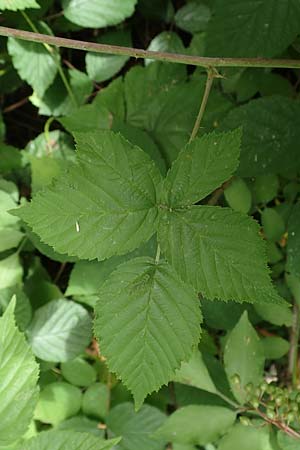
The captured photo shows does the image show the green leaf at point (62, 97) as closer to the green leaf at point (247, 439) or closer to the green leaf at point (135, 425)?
the green leaf at point (135, 425)

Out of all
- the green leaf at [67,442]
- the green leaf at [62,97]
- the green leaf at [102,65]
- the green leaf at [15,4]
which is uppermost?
the green leaf at [15,4]

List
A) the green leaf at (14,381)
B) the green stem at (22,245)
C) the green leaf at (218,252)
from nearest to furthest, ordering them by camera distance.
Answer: the green leaf at (218,252) → the green leaf at (14,381) → the green stem at (22,245)

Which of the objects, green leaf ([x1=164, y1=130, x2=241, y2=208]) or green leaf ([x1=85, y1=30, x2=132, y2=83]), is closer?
green leaf ([x1=164, y1=130, x2=241, y2=208])

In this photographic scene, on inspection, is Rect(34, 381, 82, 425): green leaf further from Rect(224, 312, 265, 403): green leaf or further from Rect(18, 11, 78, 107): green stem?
Rect(18, 11, 78, 107): green stem

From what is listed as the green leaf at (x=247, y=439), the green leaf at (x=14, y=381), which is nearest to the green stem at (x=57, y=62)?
the green leaf at (x=14, y=381)

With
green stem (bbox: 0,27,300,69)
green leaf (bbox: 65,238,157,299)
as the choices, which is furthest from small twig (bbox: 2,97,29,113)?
green stem (bbox: 0,27,300,69)

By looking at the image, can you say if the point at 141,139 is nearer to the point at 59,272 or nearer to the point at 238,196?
the point at 238,196
